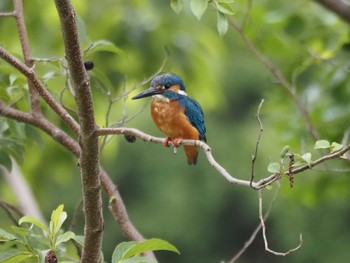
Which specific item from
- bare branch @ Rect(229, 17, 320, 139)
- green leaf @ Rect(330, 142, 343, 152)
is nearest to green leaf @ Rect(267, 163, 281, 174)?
green leaf @ Rect(330, 142, 343, 152)

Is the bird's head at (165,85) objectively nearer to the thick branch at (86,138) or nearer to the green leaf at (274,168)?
the thick branch at (86,138)

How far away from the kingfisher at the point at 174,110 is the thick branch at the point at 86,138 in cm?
99

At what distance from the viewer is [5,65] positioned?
3.72 metres

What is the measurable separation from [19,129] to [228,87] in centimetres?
1933

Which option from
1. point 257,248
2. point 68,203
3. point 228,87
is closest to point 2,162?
point 68,203

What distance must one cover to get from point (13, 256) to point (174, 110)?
1290 mm

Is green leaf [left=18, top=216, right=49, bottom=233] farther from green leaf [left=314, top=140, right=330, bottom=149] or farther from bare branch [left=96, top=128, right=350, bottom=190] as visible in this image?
green leaf [left=314, top=140, right=330, bottom=149]

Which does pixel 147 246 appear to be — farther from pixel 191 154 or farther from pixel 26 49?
pixel 191 154

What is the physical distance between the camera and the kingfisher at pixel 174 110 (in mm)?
3900

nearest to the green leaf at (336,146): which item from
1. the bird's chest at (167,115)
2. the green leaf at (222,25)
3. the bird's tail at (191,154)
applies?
the green leaf at (222,25)

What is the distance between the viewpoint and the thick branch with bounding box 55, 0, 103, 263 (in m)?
2.66

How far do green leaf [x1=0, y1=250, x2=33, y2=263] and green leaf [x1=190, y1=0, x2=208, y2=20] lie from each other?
2.77 feet

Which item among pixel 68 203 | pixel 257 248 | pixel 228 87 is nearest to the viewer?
pixel 68 203

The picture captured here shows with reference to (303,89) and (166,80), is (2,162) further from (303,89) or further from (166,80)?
(303,89)
